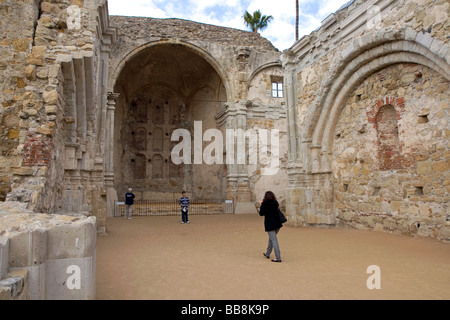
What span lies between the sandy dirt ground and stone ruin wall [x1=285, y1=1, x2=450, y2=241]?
87 cm

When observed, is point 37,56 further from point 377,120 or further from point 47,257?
point 377,120

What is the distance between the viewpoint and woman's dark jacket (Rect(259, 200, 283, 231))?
5.59m

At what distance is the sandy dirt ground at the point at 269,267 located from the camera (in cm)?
376

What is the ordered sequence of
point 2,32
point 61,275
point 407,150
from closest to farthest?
point 61,275
point 2,32
point 407,150

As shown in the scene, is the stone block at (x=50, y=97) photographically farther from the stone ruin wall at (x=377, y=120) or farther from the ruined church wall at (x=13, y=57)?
the stone ruin wall at (x=377, y=120)

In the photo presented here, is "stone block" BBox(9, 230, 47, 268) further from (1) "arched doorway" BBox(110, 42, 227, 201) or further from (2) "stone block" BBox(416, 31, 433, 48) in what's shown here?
(1) "arched doorway" BBox(110, 42, 227, 201)

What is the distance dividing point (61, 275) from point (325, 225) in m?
8.04

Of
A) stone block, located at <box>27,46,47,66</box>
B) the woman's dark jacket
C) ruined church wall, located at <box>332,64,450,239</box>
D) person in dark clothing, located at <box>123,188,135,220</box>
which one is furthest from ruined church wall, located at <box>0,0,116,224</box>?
ruined church wall, located at <box>332,64,450,239</box>

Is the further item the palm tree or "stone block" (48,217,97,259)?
the palm tree

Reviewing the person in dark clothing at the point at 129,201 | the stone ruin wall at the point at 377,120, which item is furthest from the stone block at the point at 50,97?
the person in dark clothing at the point at 129,201

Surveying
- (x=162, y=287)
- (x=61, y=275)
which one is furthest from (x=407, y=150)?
(x=61, y=275)

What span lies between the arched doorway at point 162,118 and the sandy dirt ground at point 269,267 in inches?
462

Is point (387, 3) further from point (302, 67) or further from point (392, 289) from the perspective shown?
point (392, 289)

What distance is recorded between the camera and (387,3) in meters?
7.32
